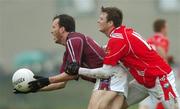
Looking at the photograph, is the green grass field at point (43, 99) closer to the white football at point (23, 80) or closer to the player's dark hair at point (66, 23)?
the white football at point (23, 80)

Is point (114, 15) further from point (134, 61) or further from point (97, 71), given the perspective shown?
point (97, 71)

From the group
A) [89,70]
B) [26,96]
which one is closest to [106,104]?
[89,70]

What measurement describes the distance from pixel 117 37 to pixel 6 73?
845 cm

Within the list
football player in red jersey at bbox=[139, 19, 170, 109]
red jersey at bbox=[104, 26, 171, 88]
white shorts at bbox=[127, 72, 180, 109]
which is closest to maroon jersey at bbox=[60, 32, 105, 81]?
red jersey at bbox=[104, 26, 171, 88]

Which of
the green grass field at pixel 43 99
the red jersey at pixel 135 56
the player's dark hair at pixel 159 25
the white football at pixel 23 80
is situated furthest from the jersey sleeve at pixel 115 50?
the green grass field at pixel 43 99

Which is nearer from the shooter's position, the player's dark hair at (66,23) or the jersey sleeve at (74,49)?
the jersey sleeve at (74,49)

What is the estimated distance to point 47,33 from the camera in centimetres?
2089

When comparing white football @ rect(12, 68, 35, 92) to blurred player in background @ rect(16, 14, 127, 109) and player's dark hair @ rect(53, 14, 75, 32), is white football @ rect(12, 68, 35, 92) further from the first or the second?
player's dark hair @ rect(53, 14, 75, 32)

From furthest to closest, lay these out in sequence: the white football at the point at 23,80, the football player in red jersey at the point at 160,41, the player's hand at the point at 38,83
Answer: the football player in red jersey at the point at 160,41
the white football at the point at 23,80
the player's hand at the point at 38,83

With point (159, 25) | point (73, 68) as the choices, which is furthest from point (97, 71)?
point (159, 25)

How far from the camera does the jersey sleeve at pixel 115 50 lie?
1194 cm

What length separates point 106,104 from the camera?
12.4 m

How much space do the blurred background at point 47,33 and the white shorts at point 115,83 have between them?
7.71 metres

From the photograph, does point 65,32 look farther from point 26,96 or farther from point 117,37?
point 26,96
